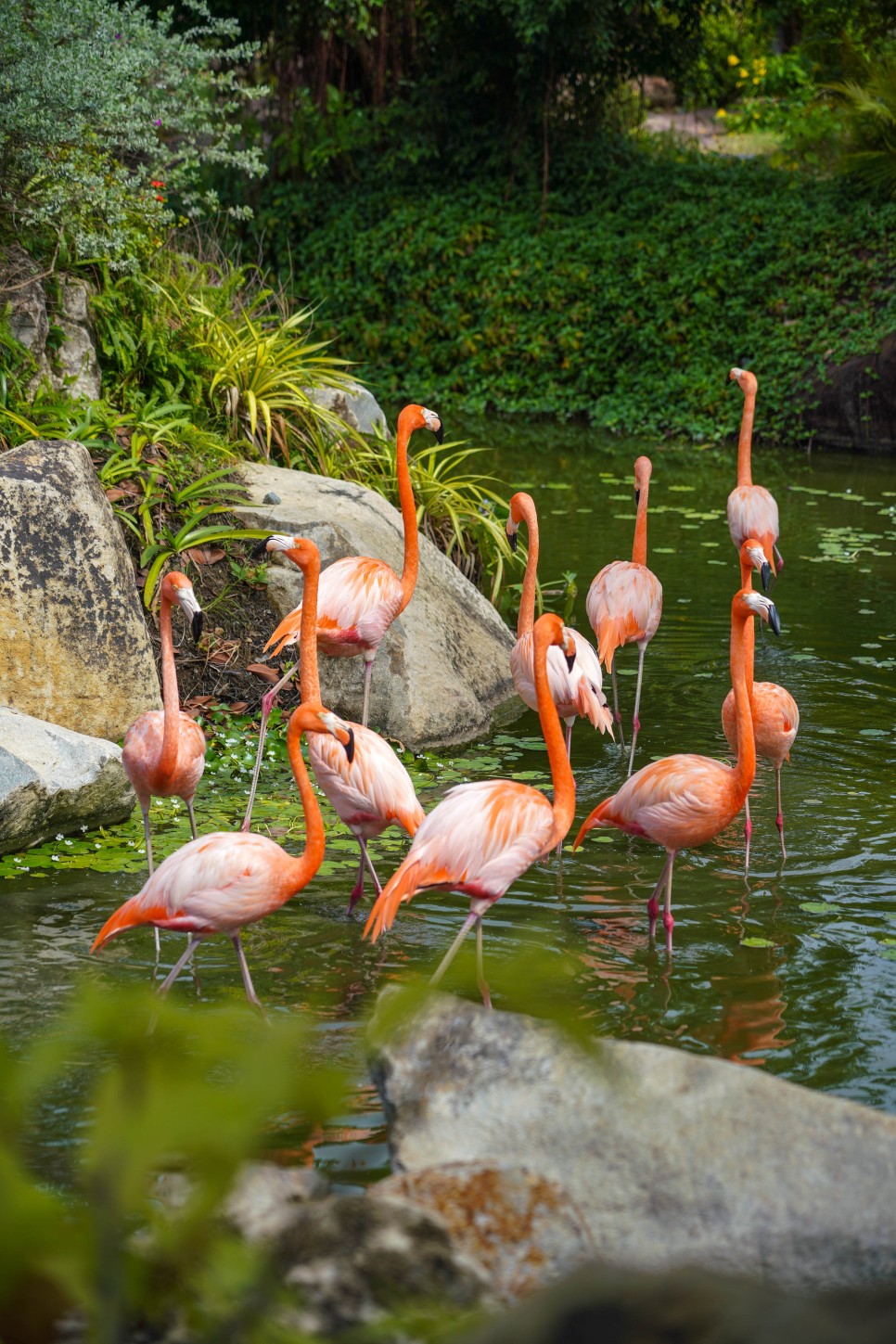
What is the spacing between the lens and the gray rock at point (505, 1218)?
221cm

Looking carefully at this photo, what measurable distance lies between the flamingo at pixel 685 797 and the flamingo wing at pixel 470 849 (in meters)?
0.59

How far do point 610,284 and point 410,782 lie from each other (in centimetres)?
1353

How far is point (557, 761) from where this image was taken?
3941 millimetres

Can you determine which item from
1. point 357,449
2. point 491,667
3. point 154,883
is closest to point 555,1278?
point 154,883

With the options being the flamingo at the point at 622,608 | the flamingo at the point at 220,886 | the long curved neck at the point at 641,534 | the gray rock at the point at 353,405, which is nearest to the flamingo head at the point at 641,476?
the long curved neck at the point at 641,534

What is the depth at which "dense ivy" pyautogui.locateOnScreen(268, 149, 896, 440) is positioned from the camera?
15.4 metres

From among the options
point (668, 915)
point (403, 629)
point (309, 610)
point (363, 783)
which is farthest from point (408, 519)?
point (668, 915)

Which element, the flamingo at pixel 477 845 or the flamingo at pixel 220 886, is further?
the flamingo at pixel 477 845

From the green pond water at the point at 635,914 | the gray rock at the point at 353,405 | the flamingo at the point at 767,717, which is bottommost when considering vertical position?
the green pond water at the point at 635,914

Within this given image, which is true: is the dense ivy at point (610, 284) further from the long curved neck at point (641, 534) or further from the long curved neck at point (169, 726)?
the long curved neck at point (169, 726)

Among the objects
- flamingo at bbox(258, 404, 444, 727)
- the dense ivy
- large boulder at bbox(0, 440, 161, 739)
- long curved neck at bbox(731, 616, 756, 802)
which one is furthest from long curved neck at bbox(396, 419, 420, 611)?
the dense ivy

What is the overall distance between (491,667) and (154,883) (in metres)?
3.41

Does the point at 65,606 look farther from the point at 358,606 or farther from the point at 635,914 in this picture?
the point at 635,914

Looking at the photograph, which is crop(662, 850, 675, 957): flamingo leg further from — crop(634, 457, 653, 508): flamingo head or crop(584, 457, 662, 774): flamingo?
crop(634, 457, 653, 508): flamingo head
